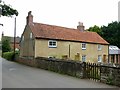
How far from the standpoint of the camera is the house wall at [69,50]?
32594 mm

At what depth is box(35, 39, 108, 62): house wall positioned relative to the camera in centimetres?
3259

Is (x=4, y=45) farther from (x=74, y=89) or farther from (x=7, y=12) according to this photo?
(x=74, y=89)

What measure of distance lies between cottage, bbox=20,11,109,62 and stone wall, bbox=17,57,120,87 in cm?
440

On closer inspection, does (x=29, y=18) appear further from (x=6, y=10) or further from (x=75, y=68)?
(x=75, y=68)

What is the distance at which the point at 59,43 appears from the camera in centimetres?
3500

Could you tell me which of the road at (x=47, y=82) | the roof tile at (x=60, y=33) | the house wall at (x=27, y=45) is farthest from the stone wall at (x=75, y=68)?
the roof tile at (x=60, y=33)

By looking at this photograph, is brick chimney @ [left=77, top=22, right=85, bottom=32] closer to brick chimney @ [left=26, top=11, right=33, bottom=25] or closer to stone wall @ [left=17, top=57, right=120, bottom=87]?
brick chimney @ [left=26, top=11, right=33, bottom=25]

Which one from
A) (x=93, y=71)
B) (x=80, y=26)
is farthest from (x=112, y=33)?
(x=93, y=71)

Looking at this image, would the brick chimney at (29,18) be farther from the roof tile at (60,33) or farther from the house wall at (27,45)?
the house wall at (27,45)

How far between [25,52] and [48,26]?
619cm

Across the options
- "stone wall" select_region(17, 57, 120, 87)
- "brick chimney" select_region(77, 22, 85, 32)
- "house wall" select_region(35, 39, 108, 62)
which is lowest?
"stone wall" select_region(17, 57, 120, 87)

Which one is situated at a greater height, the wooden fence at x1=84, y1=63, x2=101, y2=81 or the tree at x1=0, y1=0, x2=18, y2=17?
the tree at x1=0, y1=0, x2=18, y2=17

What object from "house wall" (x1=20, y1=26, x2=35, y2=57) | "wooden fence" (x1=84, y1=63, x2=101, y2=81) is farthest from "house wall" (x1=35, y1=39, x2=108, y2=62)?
"wooden fence" (x1=84, y1=63, x2=101, y2=81)

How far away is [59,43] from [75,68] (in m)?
17.8
